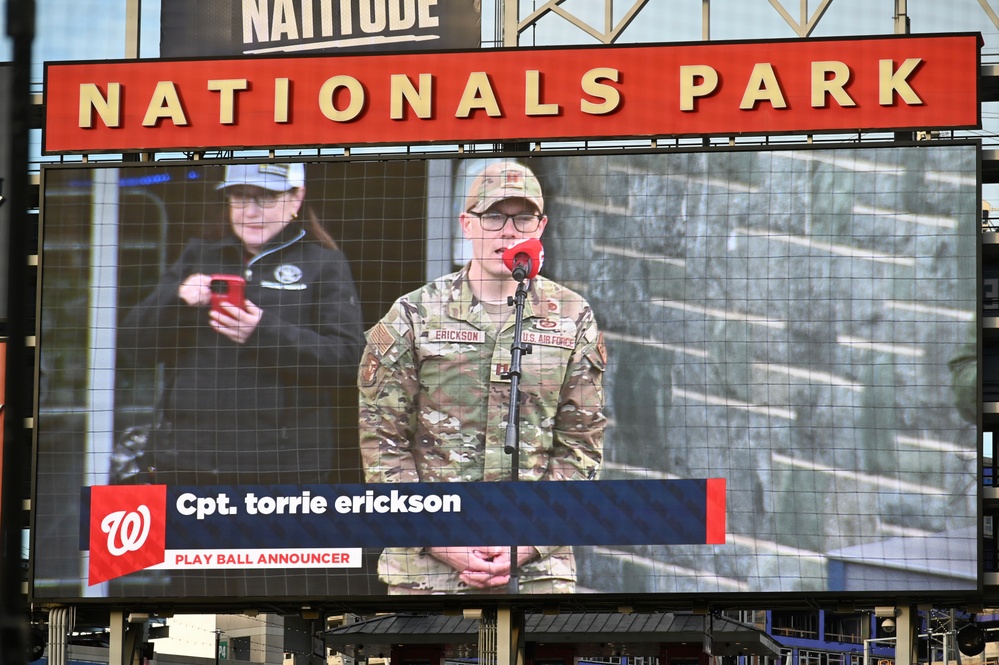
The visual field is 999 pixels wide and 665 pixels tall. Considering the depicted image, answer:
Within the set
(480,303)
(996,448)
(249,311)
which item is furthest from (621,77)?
(996,448)

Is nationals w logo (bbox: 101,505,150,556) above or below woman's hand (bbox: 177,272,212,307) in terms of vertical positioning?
below

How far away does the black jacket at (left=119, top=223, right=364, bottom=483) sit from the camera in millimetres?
31406

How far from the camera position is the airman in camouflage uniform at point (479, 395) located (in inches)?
1209

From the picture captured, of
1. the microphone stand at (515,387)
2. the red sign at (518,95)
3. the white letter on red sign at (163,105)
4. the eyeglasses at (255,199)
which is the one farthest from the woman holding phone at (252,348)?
the white letter on red sign at (163,105)

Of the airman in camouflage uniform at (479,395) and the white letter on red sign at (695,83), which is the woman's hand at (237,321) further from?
the white letter on red sign at (695,83)

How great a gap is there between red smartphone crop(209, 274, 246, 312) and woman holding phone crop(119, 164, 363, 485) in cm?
2

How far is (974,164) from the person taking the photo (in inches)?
1214

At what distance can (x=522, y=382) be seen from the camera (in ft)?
101

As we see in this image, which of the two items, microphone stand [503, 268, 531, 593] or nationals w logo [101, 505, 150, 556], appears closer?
microphone stand [503, 268, 531, 593]

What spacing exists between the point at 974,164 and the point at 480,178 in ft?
31.0

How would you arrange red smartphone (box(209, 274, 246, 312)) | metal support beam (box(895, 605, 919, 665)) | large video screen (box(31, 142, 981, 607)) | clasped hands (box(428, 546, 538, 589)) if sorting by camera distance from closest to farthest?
large video screen (box(31, 142, 981, 607)) → clasped hands (box(428, 546, 538, 589)) → metal support beam (box(895, 605, 919, 665)) → red smartphone (box(209, 274, 246, 312))

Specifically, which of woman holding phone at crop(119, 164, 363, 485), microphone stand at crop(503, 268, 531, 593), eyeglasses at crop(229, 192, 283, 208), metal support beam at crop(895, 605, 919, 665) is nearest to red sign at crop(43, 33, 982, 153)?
eyeglasses at crop(229, 192, 283, 208)

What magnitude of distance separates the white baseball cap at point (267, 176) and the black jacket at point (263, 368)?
0.97 m

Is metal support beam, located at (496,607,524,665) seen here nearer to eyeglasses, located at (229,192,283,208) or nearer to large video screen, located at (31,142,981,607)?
large video screen, located at (31,142,981,607)
